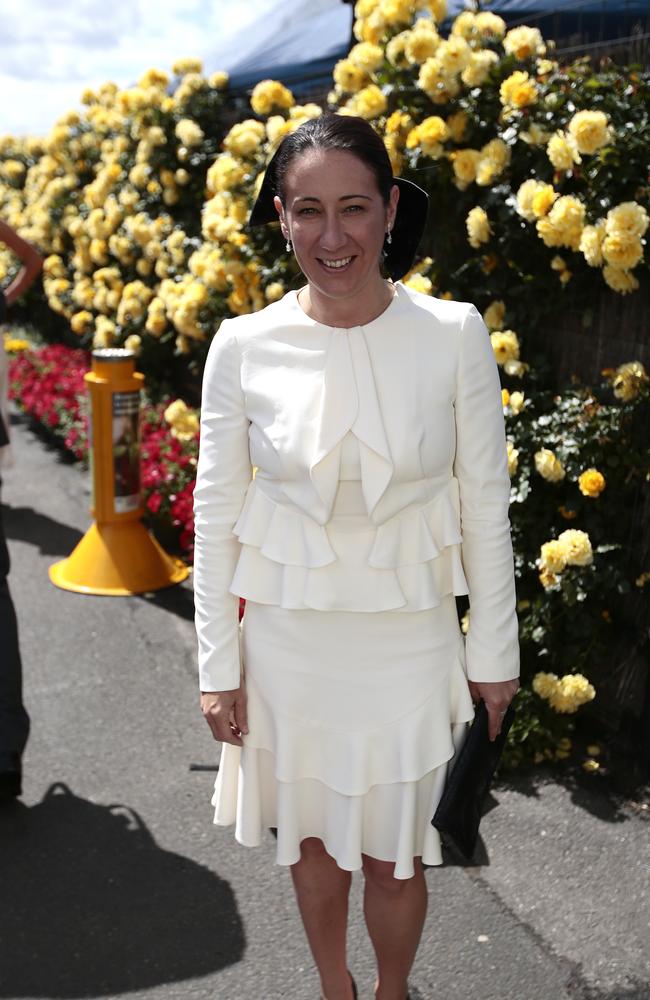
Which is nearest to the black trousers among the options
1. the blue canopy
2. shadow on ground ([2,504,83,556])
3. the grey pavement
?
the grey pavement

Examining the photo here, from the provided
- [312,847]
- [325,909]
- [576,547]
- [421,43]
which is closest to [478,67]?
[421,43]

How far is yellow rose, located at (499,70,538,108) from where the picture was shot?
12.1 feet

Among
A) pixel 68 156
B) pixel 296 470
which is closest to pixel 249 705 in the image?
pixel 296 470

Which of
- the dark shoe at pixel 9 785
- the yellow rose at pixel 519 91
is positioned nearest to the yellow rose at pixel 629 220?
the yellow rose at pixel 519 91

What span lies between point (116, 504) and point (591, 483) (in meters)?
2.95

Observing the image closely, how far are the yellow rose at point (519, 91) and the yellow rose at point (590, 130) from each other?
14.6 inches

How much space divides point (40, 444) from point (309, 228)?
7514 millimetres

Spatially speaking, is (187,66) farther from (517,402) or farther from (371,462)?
(371,462)

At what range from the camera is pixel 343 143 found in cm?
194

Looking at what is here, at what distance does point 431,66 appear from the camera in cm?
404

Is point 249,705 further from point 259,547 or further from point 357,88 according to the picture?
point 357,88

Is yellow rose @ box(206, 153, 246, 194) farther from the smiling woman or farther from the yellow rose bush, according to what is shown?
the smiling woman

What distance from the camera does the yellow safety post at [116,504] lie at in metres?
5.44

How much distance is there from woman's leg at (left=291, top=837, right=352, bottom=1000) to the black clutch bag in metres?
0.35
